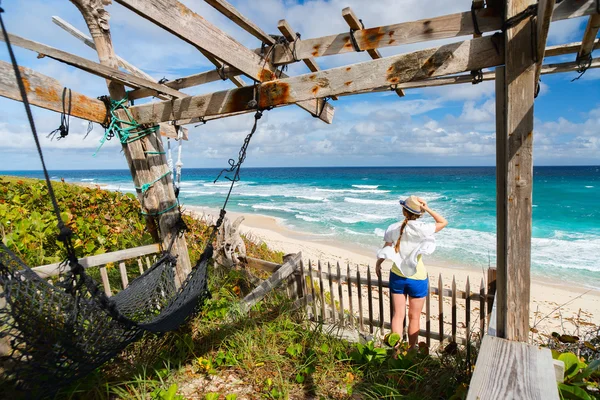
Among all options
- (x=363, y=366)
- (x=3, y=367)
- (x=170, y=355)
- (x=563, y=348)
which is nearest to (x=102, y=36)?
(x=3, y=367)

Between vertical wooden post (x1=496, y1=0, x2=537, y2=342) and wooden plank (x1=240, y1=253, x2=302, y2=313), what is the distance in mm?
2754

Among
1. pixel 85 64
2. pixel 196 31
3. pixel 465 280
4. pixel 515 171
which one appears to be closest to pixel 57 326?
pixel 85 64

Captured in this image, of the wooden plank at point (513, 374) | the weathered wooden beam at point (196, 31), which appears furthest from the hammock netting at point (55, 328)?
the wooden plank at point (513, 374)

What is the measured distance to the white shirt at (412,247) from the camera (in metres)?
3.46

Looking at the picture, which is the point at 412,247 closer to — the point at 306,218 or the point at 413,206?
the point at 413,206

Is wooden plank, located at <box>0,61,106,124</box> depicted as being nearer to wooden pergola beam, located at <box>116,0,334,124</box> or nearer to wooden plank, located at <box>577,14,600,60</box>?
wooden pergola beam, located at <box>116,0,334,124</box>

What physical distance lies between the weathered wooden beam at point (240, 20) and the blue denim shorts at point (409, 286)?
2696mm

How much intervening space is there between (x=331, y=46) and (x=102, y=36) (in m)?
1.91

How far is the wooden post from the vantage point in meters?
2.66

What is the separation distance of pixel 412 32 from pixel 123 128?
7.62ft

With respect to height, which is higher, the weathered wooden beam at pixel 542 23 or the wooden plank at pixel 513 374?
the weathered wooden beam at pixel 542 23

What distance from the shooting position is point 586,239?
14.7m

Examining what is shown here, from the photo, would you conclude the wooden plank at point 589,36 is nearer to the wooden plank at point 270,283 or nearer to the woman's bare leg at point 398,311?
the woman's bare leg at point 398,311

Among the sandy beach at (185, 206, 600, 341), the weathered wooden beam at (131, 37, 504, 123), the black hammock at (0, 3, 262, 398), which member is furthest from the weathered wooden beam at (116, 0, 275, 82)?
the sandy beach at (185, 206, 600, 341)
